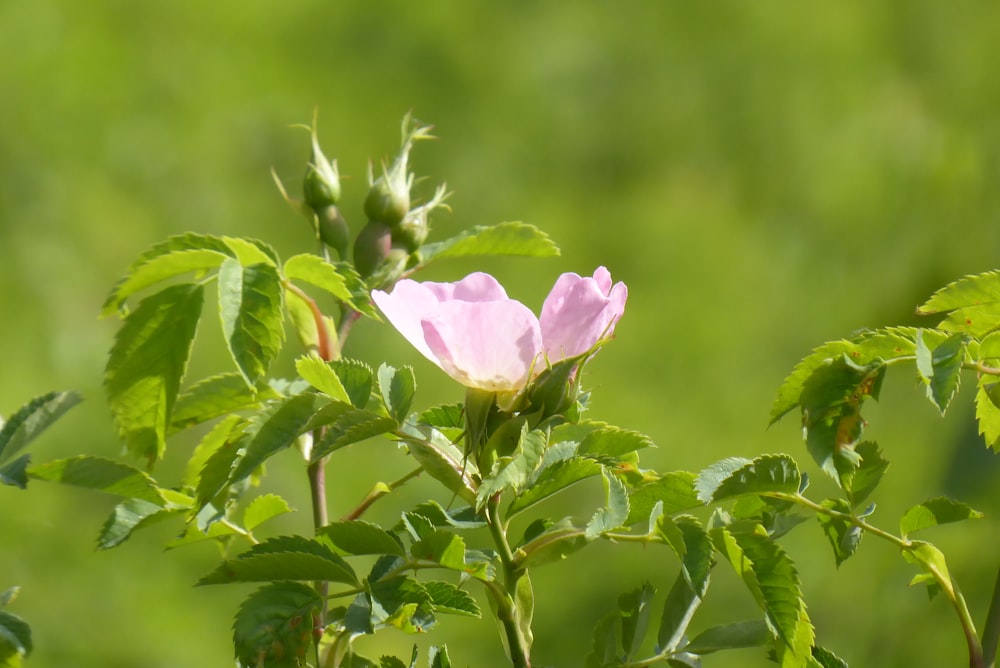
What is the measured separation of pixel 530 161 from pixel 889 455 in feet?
4.56

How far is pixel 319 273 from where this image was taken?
0.90 m

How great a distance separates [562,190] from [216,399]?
2.98 meters

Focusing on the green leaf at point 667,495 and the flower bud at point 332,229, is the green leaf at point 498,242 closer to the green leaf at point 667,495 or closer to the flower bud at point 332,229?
the flower bud at point 332,229

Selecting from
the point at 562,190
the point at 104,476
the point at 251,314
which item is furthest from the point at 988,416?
the point at 562,190

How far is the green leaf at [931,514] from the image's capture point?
0.85m

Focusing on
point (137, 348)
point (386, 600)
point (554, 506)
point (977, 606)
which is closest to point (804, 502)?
point (386, 600)

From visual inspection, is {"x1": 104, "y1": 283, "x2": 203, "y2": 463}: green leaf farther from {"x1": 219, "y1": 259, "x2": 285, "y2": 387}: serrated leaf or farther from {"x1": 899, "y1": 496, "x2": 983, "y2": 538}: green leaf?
{"x1": 899, "y1": 496, "x2": 983, "y2": 538}: green leaf

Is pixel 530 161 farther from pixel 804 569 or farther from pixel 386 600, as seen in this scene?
pixel 386 600

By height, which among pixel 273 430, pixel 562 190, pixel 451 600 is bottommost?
pixel 562 190

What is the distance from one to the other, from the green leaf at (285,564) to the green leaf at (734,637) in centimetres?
25

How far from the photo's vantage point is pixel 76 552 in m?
3.02

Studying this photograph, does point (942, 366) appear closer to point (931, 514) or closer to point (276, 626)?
point (931, 514)

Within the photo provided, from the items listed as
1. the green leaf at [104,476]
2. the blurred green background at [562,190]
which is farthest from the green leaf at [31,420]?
the blurred green background at [562,190]

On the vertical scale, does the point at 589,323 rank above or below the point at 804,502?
above
